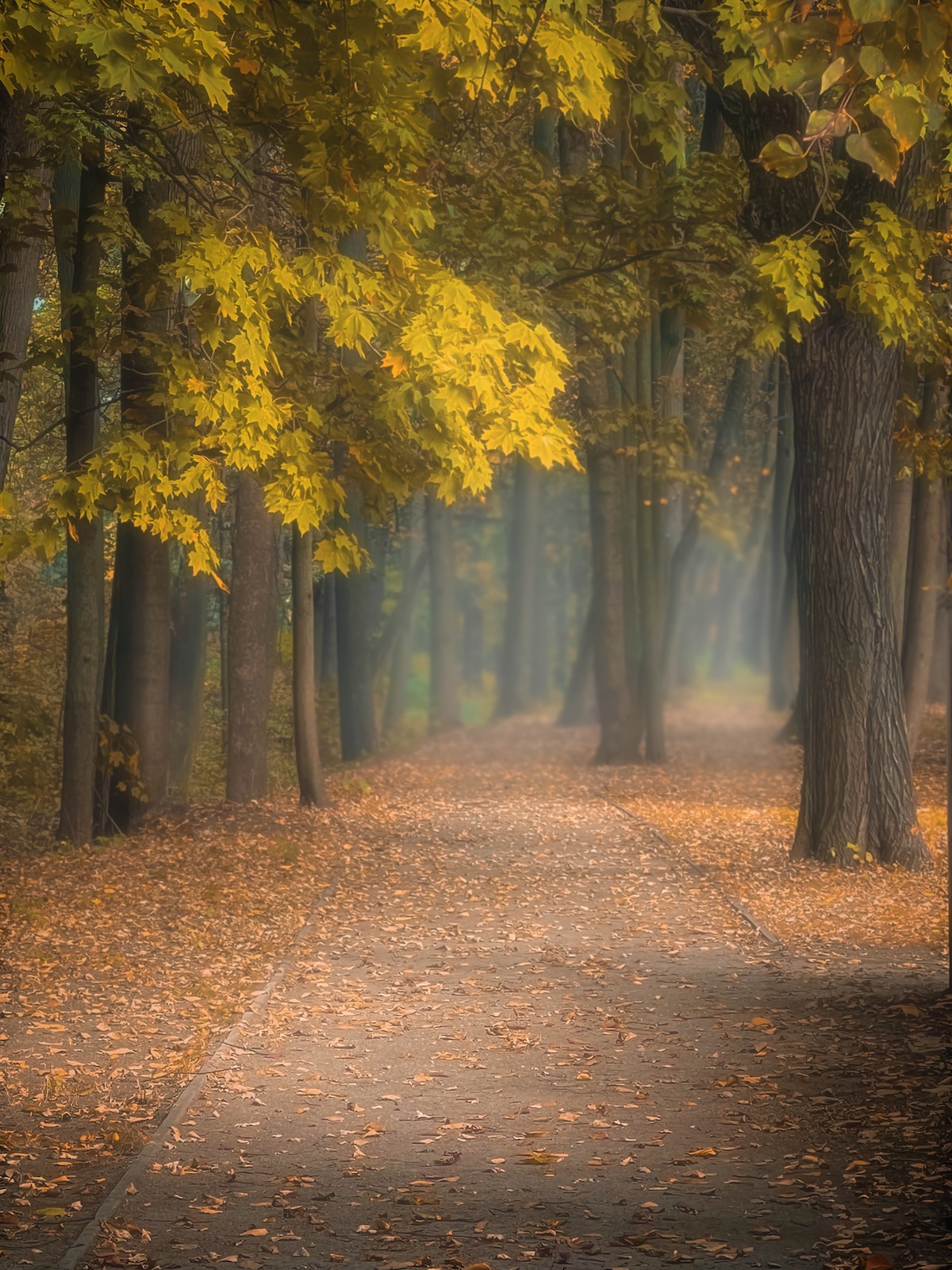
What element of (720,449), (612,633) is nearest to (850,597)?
(612,633)

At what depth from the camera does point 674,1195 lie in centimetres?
583

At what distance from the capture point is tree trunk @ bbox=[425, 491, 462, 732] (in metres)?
33.2

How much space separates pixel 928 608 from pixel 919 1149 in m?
14.1

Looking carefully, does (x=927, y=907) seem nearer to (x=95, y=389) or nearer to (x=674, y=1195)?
(x=674, y=1195)

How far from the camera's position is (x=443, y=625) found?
35.8 meters

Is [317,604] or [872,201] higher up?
[872,201]

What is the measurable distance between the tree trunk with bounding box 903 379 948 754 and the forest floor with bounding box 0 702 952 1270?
207 inches

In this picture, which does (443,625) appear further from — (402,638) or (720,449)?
(720,449)

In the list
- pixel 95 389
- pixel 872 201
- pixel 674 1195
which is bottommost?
pixel 674 1195

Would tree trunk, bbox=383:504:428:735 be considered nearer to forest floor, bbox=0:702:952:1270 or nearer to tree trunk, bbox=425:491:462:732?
tree trunk, bbox=425:491:462:732

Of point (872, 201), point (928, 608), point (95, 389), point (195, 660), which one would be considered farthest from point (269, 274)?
point (928, 608)

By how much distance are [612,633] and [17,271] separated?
14.2m

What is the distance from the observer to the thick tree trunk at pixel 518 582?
37.3m

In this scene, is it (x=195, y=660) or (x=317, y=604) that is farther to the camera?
(x=317, y=604)
